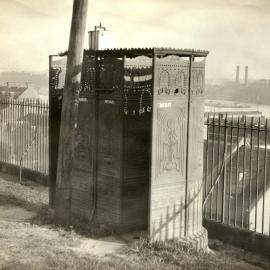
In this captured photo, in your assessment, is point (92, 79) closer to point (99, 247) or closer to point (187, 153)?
point (187, 153)

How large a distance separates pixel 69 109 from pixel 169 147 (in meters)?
2.05

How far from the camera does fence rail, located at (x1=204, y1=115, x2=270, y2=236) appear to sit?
→ 8922 mm

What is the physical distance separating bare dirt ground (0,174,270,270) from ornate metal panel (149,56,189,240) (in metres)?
0.52

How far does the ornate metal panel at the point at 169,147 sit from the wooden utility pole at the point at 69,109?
1661 mm

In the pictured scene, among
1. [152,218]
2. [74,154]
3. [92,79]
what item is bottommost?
[152,218]

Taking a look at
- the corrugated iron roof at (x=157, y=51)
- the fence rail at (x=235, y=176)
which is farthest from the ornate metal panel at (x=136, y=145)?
the fence rail at (x=235, y=176)

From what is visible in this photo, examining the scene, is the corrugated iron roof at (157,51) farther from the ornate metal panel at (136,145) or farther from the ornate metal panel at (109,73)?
the ornate metal panel at (136,145)

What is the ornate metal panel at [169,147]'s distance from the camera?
7918mm

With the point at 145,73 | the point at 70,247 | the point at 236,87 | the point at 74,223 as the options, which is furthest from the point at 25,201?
the point at 236,87

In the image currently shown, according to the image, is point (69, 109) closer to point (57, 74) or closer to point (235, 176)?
point (57, 74)

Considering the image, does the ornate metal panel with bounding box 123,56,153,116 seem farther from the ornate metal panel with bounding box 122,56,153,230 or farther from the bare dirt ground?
the bare dirt ground

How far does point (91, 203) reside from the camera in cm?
925

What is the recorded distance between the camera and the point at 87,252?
24.9 ft

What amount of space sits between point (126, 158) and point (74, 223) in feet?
5.74
